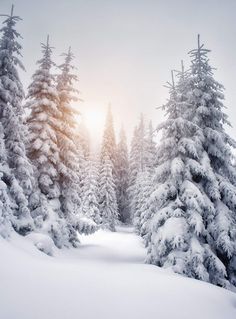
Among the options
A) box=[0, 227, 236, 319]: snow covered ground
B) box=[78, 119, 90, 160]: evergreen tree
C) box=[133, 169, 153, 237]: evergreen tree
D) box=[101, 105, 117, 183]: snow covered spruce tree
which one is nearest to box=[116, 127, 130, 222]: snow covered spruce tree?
box=[101, 105, 117, 183]: snow covered spruce tree

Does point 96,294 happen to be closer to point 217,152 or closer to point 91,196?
point 217,152

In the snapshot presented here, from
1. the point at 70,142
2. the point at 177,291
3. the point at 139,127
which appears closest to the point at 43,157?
the point at 70,142

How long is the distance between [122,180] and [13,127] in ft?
149

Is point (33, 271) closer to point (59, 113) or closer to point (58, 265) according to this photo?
point (58, 265)

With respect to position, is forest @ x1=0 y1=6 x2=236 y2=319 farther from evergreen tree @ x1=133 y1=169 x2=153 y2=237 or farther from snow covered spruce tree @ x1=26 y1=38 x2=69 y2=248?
evergreen tree @ x1=133 y1=169 x2=153 y2=237

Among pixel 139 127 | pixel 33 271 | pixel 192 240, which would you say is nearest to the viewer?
pixel 33 271

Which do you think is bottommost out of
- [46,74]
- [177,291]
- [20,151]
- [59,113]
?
[177,291]

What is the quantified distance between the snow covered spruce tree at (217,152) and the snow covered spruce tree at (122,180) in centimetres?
4088

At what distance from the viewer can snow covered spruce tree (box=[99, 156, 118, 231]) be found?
44.2 meters

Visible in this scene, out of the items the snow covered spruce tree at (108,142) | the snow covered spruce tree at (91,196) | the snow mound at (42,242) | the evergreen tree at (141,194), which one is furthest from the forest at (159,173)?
the snow covered spruce tree at (108,142)

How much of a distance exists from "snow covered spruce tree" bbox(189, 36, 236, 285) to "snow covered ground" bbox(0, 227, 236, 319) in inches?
230

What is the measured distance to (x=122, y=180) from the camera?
6031 cm

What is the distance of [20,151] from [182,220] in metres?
9.45

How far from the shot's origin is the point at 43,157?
63.7 ft
